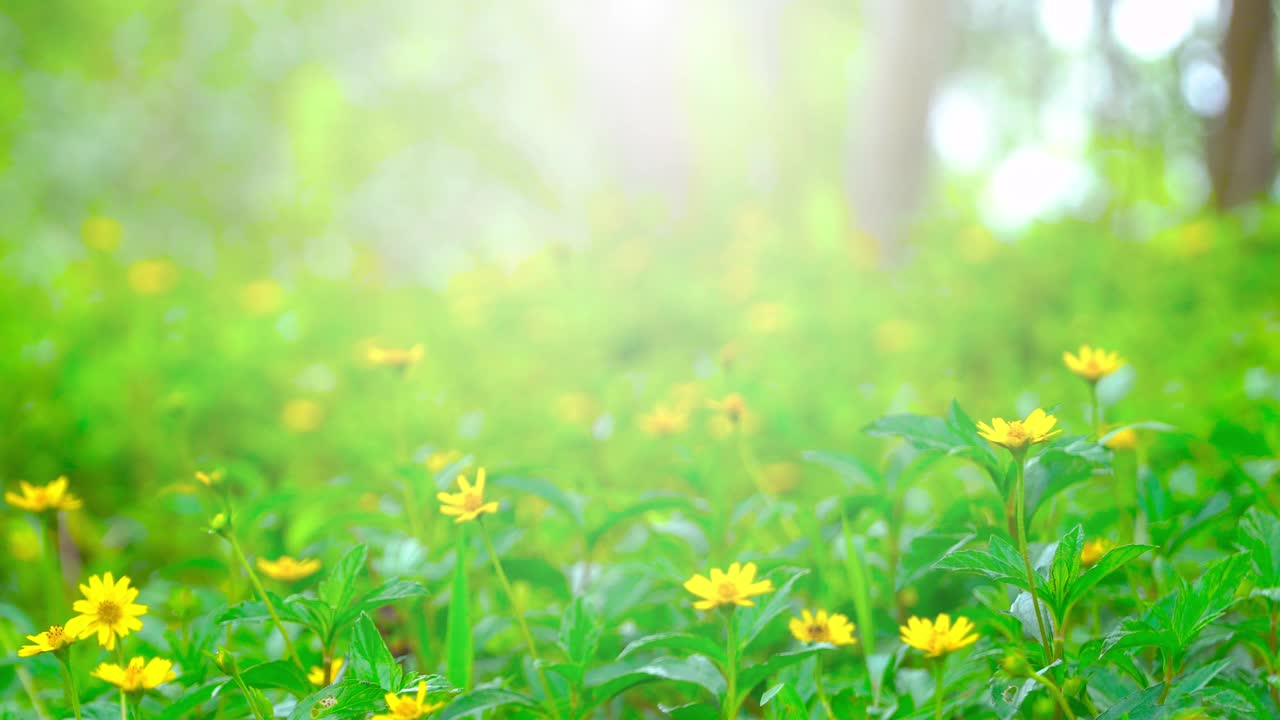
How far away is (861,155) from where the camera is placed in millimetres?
4438

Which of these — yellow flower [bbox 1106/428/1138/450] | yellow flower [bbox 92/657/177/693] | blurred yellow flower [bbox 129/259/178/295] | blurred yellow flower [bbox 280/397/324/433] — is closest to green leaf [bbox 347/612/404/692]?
yellow flower [bbox 92/657/177/693]

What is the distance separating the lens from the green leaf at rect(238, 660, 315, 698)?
887 millimetres

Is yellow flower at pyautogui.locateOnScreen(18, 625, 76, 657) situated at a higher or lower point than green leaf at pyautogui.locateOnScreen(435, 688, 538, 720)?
higher

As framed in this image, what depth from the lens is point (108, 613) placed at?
0.91m

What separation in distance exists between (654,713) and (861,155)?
148 inches

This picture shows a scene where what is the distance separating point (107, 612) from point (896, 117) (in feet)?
13.4

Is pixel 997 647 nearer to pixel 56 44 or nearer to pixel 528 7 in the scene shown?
pixel 528 7

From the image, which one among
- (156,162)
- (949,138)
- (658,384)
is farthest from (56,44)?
(949,138)

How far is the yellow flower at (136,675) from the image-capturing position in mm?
844

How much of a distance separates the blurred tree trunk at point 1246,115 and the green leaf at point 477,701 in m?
4.05

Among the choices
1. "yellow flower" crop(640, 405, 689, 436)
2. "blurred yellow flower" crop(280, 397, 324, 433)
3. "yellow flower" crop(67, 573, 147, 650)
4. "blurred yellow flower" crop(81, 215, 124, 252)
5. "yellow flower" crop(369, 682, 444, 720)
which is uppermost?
"blurred yellow flower" crop(81, 215, 124, 252)

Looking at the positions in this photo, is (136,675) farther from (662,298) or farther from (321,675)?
(662,298)

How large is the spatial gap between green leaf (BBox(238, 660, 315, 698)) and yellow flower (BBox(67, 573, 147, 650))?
123 mm

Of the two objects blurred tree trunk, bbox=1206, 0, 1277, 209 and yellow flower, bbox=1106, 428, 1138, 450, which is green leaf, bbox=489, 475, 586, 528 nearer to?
yellow flower, bbox=1106, 428, 1138, 450
